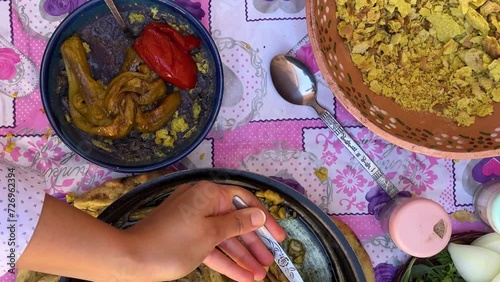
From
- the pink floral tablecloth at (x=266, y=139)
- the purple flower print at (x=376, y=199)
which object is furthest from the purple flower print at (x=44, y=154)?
the purple flower print at (x=376, y=199)

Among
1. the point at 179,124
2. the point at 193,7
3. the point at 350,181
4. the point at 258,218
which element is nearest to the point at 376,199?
the point at 350,181

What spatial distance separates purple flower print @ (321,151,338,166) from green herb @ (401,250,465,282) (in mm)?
215

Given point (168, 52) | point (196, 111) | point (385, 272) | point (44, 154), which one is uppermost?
point (168, 52)

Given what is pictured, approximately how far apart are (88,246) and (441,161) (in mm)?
621

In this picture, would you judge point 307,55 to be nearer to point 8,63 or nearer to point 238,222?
point 238,222

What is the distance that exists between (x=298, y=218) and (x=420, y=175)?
0.25 m

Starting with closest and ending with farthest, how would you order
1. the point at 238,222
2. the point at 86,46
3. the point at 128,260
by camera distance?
1. the point at 128,260
2. the point at 238,222
3. the point at 86,46

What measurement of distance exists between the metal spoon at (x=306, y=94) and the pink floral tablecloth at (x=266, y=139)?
0.06 feet

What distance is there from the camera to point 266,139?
97cm

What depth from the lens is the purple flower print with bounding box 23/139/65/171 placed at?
0.97 m

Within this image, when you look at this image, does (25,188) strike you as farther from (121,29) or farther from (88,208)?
(121,29)

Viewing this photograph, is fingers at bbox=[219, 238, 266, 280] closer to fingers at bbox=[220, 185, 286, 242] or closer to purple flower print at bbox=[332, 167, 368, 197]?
fingers at bbox=[220, 185, 286, 242]

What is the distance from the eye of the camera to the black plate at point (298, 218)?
0.83 meters

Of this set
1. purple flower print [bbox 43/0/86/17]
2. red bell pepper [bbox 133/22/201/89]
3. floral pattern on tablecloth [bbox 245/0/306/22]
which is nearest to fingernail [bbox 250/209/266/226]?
red bell pepper [bbox 133/22/201/89]
